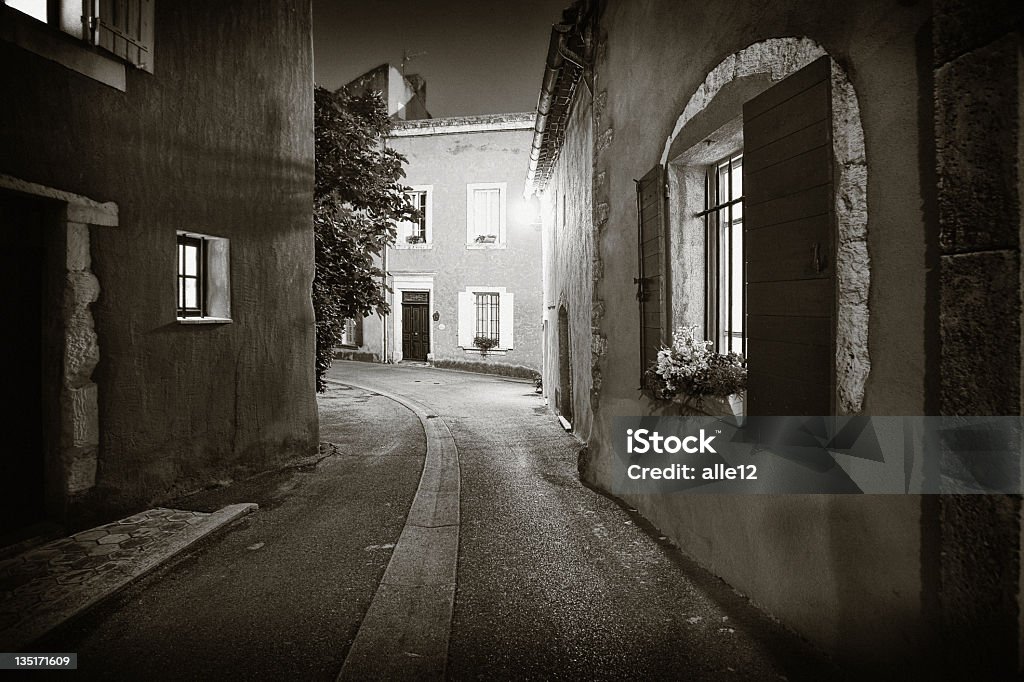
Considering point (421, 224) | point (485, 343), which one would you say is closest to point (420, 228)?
point (421, 224)

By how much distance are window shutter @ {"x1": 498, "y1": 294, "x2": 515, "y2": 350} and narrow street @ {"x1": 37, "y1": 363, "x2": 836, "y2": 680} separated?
13202 mm

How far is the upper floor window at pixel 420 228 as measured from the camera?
1991 centimetres

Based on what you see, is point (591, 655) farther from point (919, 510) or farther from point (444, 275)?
point (444, 275)

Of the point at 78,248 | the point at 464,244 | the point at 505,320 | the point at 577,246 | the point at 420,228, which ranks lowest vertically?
the point at 505,320

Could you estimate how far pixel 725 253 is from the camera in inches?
150

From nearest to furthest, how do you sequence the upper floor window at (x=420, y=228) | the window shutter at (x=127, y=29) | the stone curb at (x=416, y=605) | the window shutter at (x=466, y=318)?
1. the stone curb at (x=416, y=605)
2. the window shutter at (x=127, y=29)
3. the window shutter at (x=466, y=318)
4. the upper floor window at (x=420, y=228)

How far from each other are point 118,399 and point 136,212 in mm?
1504

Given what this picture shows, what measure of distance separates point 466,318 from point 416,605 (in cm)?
1659

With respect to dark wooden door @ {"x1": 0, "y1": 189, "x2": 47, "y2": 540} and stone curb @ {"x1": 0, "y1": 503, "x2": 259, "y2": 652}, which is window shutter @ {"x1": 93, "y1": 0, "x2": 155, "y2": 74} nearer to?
dark wooden door @ {"x1": 0, "y1": 189, "x2": 47, "y2": 540}

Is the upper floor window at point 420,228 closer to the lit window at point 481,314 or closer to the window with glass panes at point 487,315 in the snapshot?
the lit window at point 481,314

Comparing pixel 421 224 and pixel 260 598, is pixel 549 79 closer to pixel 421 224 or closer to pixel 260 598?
pixel 260 598

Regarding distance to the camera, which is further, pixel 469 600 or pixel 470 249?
pixel 470 249

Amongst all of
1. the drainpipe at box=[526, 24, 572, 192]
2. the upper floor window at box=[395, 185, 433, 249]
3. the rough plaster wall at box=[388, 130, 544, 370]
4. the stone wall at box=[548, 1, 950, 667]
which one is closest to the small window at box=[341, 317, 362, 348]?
the rough plaster wall at box=[388, 130, 544, 370]

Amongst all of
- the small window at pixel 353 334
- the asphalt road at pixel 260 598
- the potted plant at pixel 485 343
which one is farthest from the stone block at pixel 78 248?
the small window at pixel 353 334
